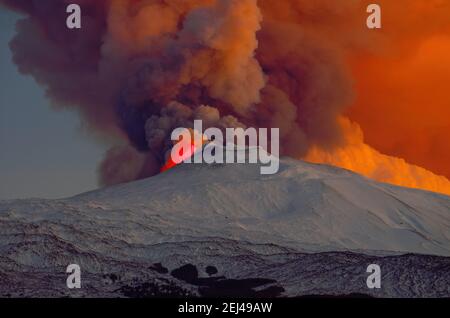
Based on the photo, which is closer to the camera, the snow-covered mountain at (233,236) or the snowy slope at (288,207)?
the snow-covered mountain at (233,236)

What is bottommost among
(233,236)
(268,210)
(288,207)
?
(233,236)

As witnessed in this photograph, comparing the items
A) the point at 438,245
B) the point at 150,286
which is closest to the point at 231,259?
the point at 150,286

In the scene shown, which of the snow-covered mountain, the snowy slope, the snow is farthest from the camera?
the snowy slope

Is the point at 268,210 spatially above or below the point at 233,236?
above

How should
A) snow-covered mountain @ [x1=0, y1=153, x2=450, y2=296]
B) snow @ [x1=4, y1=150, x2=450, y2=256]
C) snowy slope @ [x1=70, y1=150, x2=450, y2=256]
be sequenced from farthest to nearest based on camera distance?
snowy slope @ [x1=70, y1=150, x2=450, y2=256]
snow @ [x1=4, y1=150, x2=450, y2=256]
snow-covered mountain @ [x1=0, y1=153, x2=450, y2=296]

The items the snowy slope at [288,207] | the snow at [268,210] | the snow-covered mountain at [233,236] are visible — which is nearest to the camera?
the snow-covered mountain at [233,236]

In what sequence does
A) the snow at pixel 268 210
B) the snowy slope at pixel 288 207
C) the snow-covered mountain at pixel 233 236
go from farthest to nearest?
the snowy slope at pixel 288 207, the snow at pixel 268 210, the snow-covered mountain at pixel 233 236

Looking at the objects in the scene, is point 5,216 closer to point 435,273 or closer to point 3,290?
point 3,290

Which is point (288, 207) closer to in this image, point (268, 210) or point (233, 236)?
point (268, 210)

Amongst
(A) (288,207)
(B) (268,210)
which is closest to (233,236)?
(B) (268,210)
